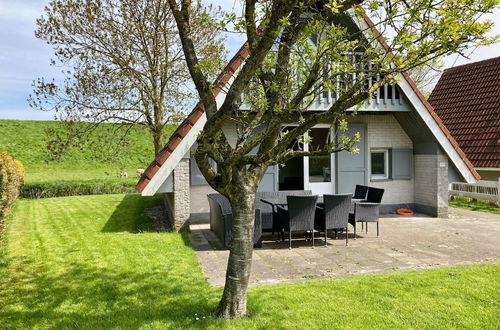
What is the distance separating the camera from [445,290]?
532 centimetres

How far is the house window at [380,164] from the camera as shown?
1306 cm

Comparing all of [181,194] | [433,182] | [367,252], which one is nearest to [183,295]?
[367,252]

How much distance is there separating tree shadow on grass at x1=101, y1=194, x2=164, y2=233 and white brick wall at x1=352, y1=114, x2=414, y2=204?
705 cm

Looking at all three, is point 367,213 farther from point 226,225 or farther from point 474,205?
point 474,205

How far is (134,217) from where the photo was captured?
39.7ft

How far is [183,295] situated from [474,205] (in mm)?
12671

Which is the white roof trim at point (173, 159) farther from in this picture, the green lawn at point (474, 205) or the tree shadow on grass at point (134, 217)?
the green lawn at point (474, 205)

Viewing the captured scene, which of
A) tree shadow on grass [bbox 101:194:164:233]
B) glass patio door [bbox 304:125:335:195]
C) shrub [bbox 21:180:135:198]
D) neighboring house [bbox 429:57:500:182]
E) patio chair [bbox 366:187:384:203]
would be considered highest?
neighboring house [bbox 429:57:500:182]

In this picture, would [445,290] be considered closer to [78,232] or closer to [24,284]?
[24,284]

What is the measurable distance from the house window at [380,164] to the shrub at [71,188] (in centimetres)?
1280

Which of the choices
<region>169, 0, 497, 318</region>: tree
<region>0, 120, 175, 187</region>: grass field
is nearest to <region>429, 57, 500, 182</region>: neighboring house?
<region>169, 0, 497, 318</region>: tree

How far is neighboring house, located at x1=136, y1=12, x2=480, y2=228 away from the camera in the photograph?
1138 centimetres

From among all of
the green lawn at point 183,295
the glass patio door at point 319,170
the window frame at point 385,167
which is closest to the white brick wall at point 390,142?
the window frame at point 385,167

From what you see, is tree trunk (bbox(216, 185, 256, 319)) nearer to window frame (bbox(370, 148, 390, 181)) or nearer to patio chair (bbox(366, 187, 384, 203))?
patio chair (bbox(366, 187, 384, 203))
